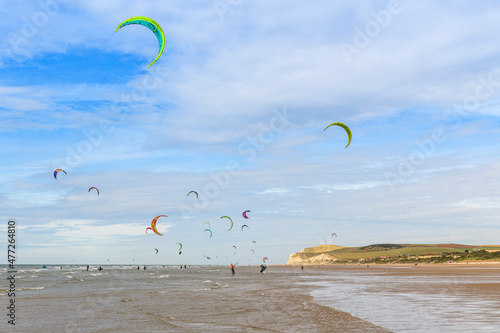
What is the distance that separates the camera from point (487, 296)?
20781 millimetres

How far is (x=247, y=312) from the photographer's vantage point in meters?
17.2

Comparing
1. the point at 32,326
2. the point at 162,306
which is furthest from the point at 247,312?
the point at 32,326

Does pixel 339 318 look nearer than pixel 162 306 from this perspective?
Yes

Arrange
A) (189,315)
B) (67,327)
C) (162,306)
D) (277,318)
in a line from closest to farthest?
(67,327), (277,318), (189,315), (162,306)

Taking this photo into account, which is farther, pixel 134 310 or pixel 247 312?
pixel 134 310

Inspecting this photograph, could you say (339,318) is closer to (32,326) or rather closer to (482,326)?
(482,326)

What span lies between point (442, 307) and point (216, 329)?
9228 mm

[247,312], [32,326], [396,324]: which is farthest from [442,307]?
[32,326]

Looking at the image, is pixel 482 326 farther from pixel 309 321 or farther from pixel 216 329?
pixel 216 329

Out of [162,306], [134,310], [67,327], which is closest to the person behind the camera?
[67,327]

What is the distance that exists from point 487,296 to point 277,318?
38.4 feet

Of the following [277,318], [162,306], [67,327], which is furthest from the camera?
[162,306]

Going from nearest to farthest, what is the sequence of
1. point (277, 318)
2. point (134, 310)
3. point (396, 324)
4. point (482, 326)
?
1. point (482, 326)
2. point (396, 324)
3. point (277, 318)
4. point (134, 310)

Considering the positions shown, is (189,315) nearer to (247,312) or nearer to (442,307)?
(247,312)
